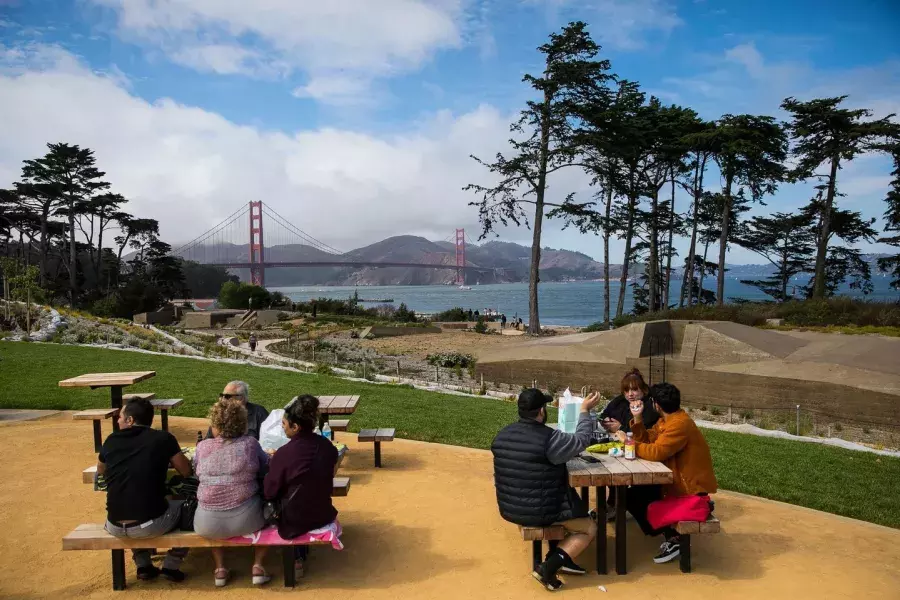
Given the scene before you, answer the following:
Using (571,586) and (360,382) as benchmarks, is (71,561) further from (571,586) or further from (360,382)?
(360,382)

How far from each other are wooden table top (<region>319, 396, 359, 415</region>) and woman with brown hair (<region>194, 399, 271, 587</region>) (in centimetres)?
226

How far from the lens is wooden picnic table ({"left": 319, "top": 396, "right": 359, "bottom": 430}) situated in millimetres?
5931

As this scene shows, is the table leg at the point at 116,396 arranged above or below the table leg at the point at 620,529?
above

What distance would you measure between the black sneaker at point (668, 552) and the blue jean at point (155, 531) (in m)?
2.81

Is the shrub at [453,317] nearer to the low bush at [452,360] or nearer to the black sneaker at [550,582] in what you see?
the low bush at [452,360]

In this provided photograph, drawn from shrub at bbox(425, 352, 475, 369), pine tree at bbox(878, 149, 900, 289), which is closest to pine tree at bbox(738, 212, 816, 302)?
pine tree at bbox(878, 149, 900, 289)

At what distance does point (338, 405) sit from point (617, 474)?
3.18 m

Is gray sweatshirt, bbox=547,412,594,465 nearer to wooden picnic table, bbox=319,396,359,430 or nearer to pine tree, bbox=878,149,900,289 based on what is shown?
wooden picnic table, bbox=319,396,359,430

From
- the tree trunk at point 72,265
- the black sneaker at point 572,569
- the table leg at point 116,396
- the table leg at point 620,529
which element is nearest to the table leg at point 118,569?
the black sneaker at point 572,569

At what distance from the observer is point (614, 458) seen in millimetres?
4098

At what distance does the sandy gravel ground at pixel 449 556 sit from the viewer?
3678 mm

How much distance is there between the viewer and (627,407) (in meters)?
4.89

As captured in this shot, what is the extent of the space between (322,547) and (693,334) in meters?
8.90

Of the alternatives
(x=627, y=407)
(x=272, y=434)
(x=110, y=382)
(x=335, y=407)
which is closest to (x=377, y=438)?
(x=335, y=407)
